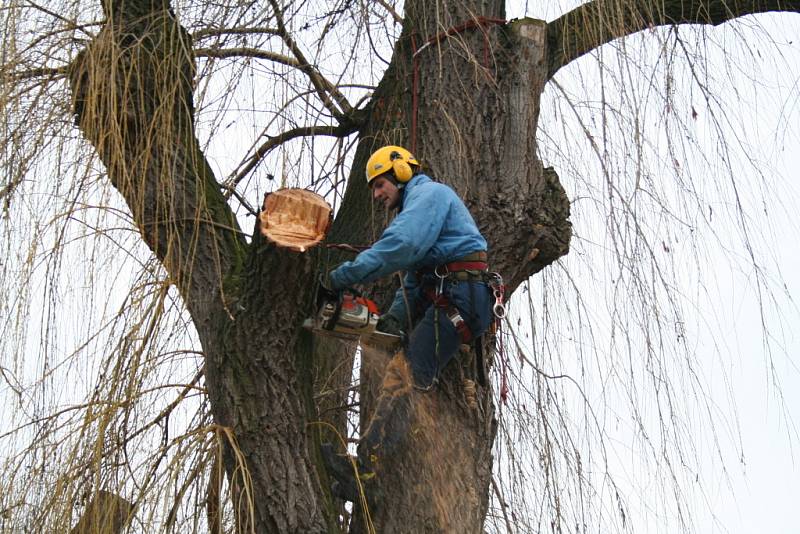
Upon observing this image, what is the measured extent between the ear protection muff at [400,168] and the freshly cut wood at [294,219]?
0.50m

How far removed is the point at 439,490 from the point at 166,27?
1907 millimetres

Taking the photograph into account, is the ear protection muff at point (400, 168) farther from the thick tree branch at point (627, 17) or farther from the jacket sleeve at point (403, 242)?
the thick tree branch at point (627, 17)

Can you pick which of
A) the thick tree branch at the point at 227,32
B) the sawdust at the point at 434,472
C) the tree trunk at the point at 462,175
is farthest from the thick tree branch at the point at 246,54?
the sawdust at the point at 434,472

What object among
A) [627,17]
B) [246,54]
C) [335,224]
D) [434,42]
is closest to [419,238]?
[335,224]

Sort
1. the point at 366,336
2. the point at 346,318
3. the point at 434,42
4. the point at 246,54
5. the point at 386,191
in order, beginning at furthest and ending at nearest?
1. the point at 434,42
2. the point at 246,54
3. the point at 386,191
4. the point at 366,336
5. the point at 346,318

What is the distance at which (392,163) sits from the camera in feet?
14.9

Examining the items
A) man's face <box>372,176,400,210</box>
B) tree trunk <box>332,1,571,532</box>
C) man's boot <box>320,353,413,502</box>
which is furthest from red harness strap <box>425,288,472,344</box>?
man's face <box>372,176,400,210</box>

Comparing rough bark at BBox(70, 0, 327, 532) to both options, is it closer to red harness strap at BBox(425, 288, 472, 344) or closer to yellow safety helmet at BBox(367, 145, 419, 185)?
yellow safety helmet at BBox(367, 145, 419, 185)

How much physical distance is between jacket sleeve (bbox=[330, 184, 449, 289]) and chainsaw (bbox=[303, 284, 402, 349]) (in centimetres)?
7

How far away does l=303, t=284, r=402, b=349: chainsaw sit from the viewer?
4.16 meters

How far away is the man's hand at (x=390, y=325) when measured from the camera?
15.1 feet

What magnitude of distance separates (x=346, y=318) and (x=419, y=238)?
41cm

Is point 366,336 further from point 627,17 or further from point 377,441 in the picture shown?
point 627,17

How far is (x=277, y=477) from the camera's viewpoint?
159 inches
